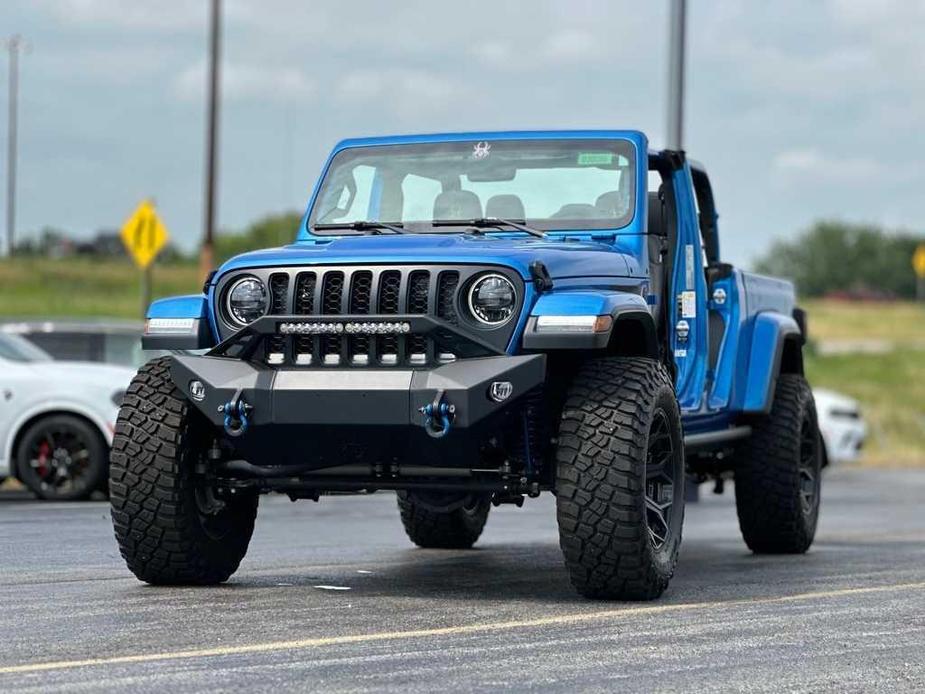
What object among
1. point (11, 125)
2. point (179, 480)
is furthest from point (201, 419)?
point (11, 125)

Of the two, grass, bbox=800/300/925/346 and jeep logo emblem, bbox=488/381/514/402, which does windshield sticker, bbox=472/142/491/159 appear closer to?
jeep logo emblem, bbox=488/381/514/402

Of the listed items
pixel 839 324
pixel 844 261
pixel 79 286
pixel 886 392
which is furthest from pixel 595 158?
pixel 844 261

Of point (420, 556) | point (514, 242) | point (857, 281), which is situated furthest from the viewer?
point (857, 281)

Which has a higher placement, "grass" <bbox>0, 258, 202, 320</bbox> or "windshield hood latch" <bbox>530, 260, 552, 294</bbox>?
"windshield hood latch" <bbox>530, 260, 552, 294</bbox>

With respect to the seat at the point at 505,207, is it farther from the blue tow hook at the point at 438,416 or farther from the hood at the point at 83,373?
the hood at the point at 83,373

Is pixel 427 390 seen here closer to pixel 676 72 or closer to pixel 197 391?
pixel 197 391

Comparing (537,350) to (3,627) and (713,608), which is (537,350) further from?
(3,627)

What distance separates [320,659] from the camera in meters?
6.88

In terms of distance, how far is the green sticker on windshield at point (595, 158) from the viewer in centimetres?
1039

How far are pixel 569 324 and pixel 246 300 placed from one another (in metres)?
1.48

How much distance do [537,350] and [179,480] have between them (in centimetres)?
171

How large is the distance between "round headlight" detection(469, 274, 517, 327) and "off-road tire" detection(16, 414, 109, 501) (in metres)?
7.99

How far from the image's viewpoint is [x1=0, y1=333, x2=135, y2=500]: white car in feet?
52.7

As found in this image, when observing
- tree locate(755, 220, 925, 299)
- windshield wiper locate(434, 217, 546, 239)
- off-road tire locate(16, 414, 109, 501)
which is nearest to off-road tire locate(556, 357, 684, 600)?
windshield wiper locate(434, 217, 546, 239)
